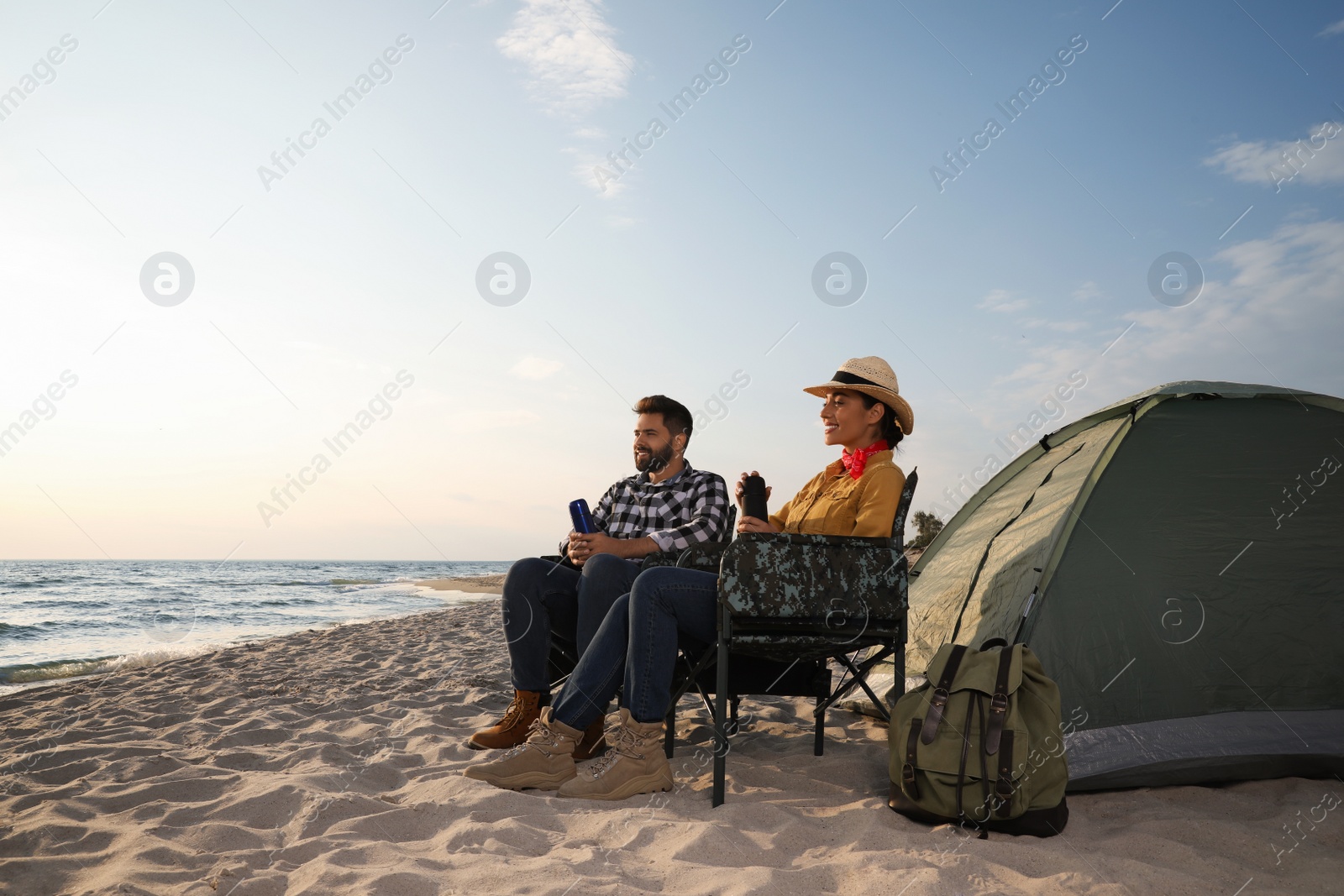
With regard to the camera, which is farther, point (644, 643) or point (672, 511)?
point (672, 511)

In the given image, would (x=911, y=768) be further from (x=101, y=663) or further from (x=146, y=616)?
(x=146, y=616)

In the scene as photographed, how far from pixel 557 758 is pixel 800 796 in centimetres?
80

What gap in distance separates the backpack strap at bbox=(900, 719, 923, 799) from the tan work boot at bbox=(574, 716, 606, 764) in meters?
1.11

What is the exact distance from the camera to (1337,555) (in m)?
2.68

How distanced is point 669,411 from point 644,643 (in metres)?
1.23

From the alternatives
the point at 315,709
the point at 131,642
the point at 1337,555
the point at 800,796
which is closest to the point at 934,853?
the point at 800,796

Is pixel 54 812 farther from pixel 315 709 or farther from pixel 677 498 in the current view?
pixel 677 498

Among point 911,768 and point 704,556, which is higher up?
point 704,556

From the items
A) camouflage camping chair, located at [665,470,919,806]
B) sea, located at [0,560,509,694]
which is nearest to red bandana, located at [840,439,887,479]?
camouflage camping chair, located at [665,470,919,806]

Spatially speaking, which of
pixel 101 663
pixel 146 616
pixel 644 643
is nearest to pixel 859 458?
pixel 644 643

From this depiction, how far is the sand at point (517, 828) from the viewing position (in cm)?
178

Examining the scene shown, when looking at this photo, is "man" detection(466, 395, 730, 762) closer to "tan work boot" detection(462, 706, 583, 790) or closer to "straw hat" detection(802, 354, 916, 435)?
"tan work boot" detection(462, 706, 583, 790)

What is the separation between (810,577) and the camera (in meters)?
2.37

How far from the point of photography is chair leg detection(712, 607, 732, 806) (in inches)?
91.7
